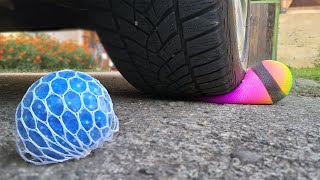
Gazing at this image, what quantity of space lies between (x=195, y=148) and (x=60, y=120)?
1.08 ft

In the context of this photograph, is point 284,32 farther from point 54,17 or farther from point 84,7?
point 84,7

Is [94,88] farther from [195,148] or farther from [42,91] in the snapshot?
[195,148]

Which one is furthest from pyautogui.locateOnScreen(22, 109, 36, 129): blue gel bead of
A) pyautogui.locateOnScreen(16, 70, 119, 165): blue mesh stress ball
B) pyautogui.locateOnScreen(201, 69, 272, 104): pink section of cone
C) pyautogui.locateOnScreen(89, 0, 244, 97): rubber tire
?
pyautogui.locateOnScreen(201, 69, 272, 104): pink section of cone

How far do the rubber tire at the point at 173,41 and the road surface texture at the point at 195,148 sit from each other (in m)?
0.13

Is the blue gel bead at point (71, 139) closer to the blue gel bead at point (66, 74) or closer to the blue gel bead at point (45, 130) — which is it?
the blue gel bead at point (45, 130)

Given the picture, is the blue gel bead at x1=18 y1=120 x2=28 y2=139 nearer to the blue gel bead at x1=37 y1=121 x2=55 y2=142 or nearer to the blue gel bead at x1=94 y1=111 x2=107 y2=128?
the blue gel bead at x1=37 y1=121 x2=55 y2=142

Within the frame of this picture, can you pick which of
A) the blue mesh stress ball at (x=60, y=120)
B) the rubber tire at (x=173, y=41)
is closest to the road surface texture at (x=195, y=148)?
the blue mesh stress ball at (x=60, y=120)

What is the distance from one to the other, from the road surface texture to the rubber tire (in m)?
0.13

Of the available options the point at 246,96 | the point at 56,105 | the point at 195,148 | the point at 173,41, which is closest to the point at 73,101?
the point at 56,105

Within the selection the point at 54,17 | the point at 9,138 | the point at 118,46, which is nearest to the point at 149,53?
the point at 118,46

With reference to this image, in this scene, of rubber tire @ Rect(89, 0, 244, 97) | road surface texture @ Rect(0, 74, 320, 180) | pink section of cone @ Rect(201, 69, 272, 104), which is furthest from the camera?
pink section of cone @ Rect(201, 69, 272, 104)

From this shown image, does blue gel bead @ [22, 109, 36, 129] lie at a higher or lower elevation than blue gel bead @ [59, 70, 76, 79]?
lower

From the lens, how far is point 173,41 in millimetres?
1335

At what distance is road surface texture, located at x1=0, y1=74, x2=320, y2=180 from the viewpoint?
0.86 m
